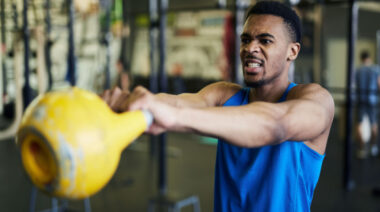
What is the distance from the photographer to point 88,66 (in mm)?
8250

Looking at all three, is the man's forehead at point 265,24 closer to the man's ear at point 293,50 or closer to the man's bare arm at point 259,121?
the man's ear at point 293,50

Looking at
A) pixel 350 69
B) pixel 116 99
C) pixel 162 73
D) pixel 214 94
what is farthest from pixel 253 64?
pixel 350 69

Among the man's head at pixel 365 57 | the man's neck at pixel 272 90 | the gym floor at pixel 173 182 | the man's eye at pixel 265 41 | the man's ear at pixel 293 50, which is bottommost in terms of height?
the gym floor at pixel 173 182

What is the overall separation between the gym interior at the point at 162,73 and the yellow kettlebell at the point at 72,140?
0.05 m

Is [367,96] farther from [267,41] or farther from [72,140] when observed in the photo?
[72,140]

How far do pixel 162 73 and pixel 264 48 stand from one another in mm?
2660

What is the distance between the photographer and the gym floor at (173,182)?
13.2ft

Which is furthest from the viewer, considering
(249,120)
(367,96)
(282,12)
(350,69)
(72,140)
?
(367,96)

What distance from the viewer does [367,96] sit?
629cm

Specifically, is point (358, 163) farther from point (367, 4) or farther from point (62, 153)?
point (62, 153)

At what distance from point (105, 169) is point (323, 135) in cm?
84

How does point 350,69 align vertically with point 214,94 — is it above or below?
below

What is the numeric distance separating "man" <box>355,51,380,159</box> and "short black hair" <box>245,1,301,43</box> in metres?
4.83

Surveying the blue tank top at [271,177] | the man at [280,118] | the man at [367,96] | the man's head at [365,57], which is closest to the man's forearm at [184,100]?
the man at [280,118]
